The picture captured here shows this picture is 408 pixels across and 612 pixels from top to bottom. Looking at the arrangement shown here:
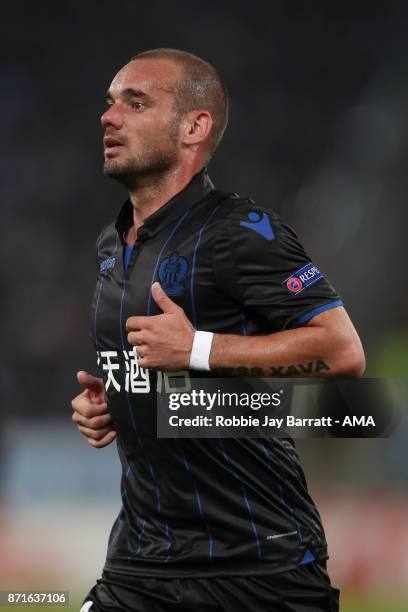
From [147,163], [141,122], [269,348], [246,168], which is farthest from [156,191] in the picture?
[246,168]

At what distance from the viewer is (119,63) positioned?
27.1ft

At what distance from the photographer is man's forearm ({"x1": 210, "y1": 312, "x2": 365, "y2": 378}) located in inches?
95.9

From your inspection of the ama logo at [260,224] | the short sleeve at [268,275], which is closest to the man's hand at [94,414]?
the short sleeve at [268,275]

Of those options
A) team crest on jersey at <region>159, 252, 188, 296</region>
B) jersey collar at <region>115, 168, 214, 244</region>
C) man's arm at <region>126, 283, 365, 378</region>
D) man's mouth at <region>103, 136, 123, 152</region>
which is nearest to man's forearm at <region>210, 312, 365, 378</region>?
man's arm at <region>126, 283, 365, 378</region>

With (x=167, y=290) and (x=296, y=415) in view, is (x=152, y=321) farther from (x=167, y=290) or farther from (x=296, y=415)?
(x=296, y=415)

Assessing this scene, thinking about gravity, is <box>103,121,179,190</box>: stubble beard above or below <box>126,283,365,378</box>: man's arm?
above

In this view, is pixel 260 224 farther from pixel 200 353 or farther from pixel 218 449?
pixel 218 449

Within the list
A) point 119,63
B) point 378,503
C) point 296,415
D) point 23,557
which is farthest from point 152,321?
point 119,63

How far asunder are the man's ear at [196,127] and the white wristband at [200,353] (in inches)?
27.4

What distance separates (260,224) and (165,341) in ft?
1.31

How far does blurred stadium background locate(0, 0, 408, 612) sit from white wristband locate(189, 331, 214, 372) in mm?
4731

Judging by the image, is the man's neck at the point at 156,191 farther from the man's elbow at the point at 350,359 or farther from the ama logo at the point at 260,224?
the man's elbow at the point at 350,359

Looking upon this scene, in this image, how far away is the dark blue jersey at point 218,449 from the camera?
2508 mm

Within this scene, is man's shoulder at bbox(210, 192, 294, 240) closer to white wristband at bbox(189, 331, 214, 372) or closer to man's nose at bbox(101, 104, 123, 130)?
white wristband at bbox(189, 331, 214, 372)
